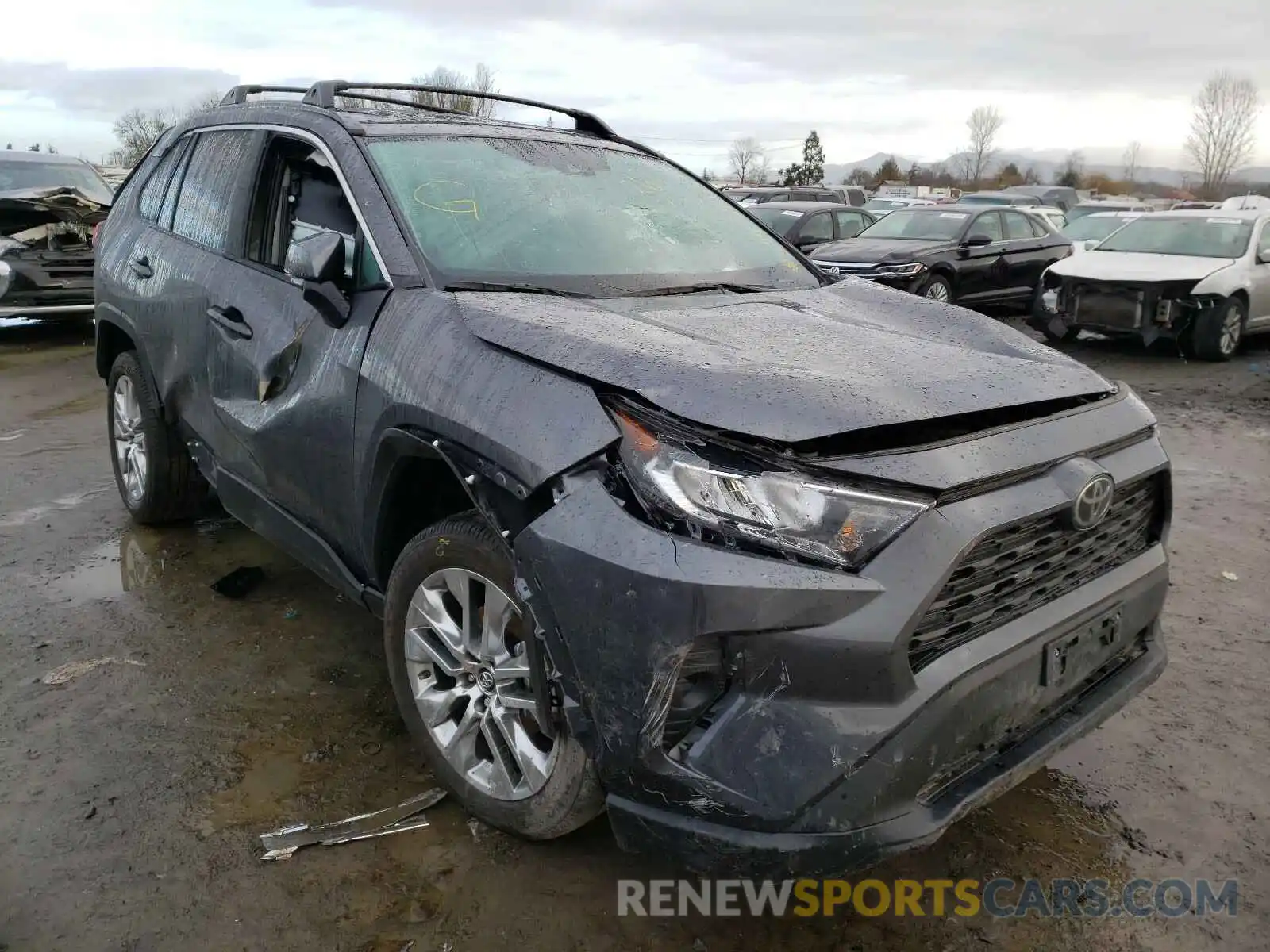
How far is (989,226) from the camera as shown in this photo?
1284cm

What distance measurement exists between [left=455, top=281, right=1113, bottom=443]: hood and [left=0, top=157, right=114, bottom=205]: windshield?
10.5m

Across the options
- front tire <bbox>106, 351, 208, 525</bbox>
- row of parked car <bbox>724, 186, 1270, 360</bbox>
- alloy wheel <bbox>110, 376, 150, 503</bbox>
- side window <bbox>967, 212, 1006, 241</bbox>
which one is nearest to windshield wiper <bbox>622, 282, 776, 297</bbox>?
front tire <bbox>106, 351, 208, 525</bbox>

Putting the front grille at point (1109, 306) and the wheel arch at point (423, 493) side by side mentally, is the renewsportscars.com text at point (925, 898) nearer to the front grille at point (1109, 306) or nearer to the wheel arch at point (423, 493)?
the wheel arch at point (423, 493)

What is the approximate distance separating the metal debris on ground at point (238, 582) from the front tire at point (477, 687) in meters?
1.68

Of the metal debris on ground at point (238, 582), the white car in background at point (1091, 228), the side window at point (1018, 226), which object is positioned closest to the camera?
the metal debris on ground at point (238, 582)

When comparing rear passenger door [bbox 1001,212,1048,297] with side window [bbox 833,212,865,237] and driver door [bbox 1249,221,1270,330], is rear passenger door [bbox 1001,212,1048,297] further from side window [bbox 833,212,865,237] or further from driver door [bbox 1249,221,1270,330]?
driver door [bbox 1249,221,1270,330]

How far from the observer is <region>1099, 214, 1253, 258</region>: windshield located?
34.8 feet

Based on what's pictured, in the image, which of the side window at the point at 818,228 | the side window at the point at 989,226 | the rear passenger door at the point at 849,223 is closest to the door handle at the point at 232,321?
the side window at the point at 818,228

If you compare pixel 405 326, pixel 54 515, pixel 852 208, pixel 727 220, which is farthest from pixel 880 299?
pixel 852 208

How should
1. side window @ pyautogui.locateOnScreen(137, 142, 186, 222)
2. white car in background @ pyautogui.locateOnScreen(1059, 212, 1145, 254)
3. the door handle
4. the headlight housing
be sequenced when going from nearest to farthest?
1. the door handle
2. side window @ pyautogui.locateOnScreen(137, 142, 186, 222)
3. the headlight housing
4. white car in background @ pyautogui.locateOnScreen(1059, 212, 1145, 254)

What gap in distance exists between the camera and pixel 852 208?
14289mm

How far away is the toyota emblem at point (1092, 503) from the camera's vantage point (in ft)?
7.11

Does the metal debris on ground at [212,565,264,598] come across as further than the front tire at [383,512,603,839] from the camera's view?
Yes

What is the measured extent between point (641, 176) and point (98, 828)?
8.94 ft
